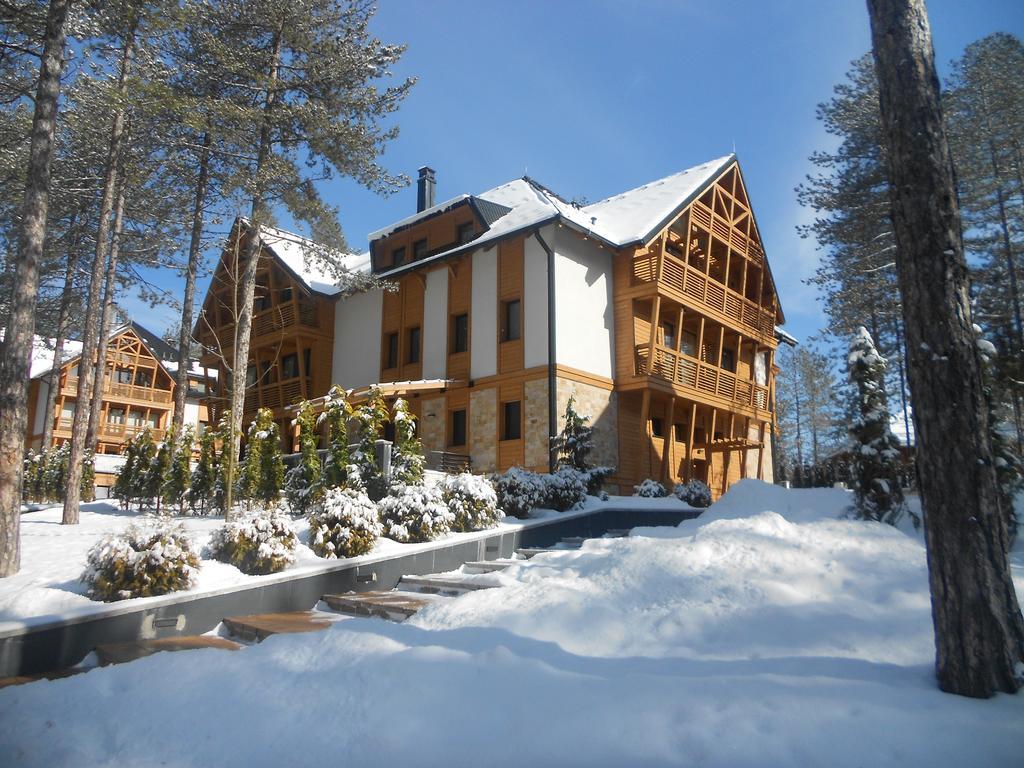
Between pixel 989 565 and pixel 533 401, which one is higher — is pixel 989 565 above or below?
below

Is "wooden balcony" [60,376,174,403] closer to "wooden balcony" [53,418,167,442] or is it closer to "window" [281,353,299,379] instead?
"wooden balcony" [53,418,167,442]

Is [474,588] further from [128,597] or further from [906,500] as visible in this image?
[906,500]

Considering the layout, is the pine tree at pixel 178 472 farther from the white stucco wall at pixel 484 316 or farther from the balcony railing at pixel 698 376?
the balcony railing at pixel 698 376

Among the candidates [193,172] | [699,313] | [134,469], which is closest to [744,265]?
[699,313]

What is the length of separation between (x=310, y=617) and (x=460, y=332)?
15.9 meters

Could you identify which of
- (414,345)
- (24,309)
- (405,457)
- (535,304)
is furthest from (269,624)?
(414,345)

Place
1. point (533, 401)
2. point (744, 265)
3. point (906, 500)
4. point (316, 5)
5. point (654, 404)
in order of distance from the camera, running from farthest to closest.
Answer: point (744, 265) < point (654, 404) < point (533, 401) < point (316, 5) < point (906, 500)

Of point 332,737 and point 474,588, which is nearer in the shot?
point 332,737

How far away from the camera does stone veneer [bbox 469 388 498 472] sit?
2080cm

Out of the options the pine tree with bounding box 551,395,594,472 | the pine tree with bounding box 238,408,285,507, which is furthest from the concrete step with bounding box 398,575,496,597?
the pine tree with bounding box 551,395,594,472

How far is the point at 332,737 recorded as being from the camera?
13.6 ft

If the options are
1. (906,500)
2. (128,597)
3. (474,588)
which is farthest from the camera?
(906,500)

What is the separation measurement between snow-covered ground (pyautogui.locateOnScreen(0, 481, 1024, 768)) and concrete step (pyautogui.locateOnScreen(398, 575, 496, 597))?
52.7 inches

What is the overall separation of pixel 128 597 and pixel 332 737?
3.84m
